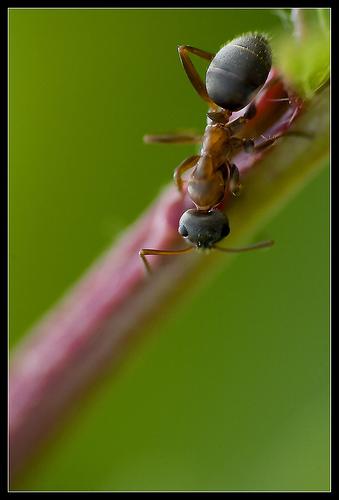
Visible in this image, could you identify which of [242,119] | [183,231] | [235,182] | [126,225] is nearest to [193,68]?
[242,119]

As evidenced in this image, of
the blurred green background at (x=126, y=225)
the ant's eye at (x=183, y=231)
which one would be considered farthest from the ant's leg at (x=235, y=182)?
the blurred green background at (x=126, y=225)

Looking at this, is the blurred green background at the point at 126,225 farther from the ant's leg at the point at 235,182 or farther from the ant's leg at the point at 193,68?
the ant's leg at the point at 235,182

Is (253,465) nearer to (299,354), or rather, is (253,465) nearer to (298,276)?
(299,354)

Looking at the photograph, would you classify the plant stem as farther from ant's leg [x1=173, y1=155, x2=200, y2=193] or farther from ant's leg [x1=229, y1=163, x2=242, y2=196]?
ant's leg [x1=173, y1=155, x2=200, y2=193]

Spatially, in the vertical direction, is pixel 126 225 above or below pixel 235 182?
below

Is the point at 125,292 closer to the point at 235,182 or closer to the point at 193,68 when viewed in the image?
the point at 235,182

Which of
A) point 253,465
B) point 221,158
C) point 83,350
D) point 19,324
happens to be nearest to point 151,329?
point 83,350

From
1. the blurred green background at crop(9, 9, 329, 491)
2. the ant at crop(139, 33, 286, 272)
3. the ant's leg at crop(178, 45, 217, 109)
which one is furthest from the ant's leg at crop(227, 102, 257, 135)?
the blurred green background at crop(9, 9, 329, 491)
